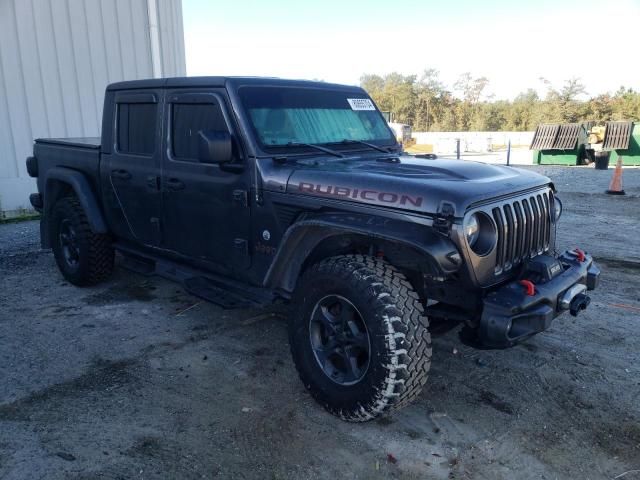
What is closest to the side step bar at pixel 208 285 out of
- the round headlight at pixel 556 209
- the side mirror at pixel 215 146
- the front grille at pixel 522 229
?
the side mirror at pixel 215 146

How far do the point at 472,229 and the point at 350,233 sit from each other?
2.18ft

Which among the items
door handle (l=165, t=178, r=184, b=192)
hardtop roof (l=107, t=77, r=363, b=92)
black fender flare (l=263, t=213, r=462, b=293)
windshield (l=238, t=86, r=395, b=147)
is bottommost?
black fender flare (l=263, t=213, r=462, b=293)

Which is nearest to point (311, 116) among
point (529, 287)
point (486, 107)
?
point (529, 287)

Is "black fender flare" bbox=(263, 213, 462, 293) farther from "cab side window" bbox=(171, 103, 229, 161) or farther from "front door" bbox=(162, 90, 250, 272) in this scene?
"cab side window" bbox=(171, 103, 229, 161)

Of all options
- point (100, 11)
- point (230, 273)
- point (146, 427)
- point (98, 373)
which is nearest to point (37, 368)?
point (98, 373)

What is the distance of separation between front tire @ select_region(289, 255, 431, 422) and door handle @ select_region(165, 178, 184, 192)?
1393mm

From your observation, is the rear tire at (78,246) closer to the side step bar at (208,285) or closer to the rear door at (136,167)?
the rear door at (136,167)

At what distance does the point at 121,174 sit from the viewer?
14.6 feet

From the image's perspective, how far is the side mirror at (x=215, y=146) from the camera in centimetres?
319

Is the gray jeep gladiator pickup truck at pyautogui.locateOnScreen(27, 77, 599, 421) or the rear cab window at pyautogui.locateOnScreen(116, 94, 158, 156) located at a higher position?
the rear cab window at pyautogui.locateOnScreen(116, 94, 158, 156)

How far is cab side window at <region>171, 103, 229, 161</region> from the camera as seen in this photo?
144 inches

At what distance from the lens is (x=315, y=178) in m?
3.10

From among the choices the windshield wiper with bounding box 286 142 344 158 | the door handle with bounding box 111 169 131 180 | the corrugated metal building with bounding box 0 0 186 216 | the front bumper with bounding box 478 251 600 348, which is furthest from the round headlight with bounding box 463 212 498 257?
the corrugated metal building with bounding box 0 0 186 216

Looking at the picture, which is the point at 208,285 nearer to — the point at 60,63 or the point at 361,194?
the point at 361,194
